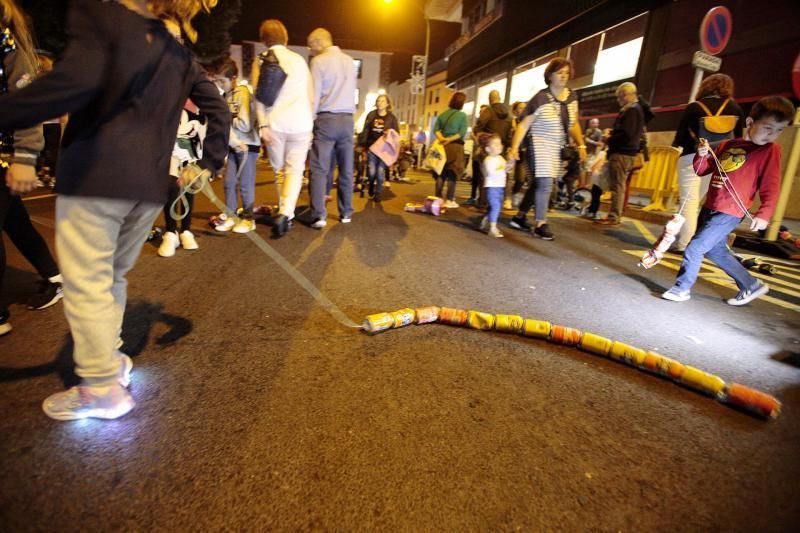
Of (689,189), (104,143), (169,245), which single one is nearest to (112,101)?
(104,143)

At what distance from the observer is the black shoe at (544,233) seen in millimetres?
5781

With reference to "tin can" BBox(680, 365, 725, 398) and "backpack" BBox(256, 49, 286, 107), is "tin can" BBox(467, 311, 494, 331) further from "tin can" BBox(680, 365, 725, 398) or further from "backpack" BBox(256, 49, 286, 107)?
"backpack" BBox(256, 49, 286, 107)

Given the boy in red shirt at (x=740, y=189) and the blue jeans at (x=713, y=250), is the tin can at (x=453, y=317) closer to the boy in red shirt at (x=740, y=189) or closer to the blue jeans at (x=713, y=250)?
the boy in red shirt at (x=740, y=189)

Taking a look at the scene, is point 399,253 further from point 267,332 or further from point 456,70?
point 456,70

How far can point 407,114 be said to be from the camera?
161 feet

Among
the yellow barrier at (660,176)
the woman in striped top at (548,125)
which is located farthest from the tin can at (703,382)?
the yellow barrier at (660,176)

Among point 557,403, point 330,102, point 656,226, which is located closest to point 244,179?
point 330,102

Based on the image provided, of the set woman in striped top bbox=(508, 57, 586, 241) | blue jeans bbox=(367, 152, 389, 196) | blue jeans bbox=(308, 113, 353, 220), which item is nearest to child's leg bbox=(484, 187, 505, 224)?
woman in striped top bbox=(508, 57, 586, 241)

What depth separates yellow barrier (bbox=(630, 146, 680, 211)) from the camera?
358 inches

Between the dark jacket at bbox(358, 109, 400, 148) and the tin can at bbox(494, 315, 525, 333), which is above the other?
the dark jacket at bbox(358, 109, 400, 148)

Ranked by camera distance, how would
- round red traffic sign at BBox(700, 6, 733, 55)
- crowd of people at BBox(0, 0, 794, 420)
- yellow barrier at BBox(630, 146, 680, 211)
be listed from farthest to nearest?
yellow barrier at BBox(630, 146, 680, 211) → round red traffic sign at BBox(700, 6, 733, 55) → crowd of people at BBox(0, 0, 794, 420)

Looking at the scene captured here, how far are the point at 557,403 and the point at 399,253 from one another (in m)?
2.86

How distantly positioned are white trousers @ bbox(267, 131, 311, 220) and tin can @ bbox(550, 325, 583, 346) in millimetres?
3423

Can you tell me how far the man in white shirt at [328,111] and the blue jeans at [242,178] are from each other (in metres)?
0.75
